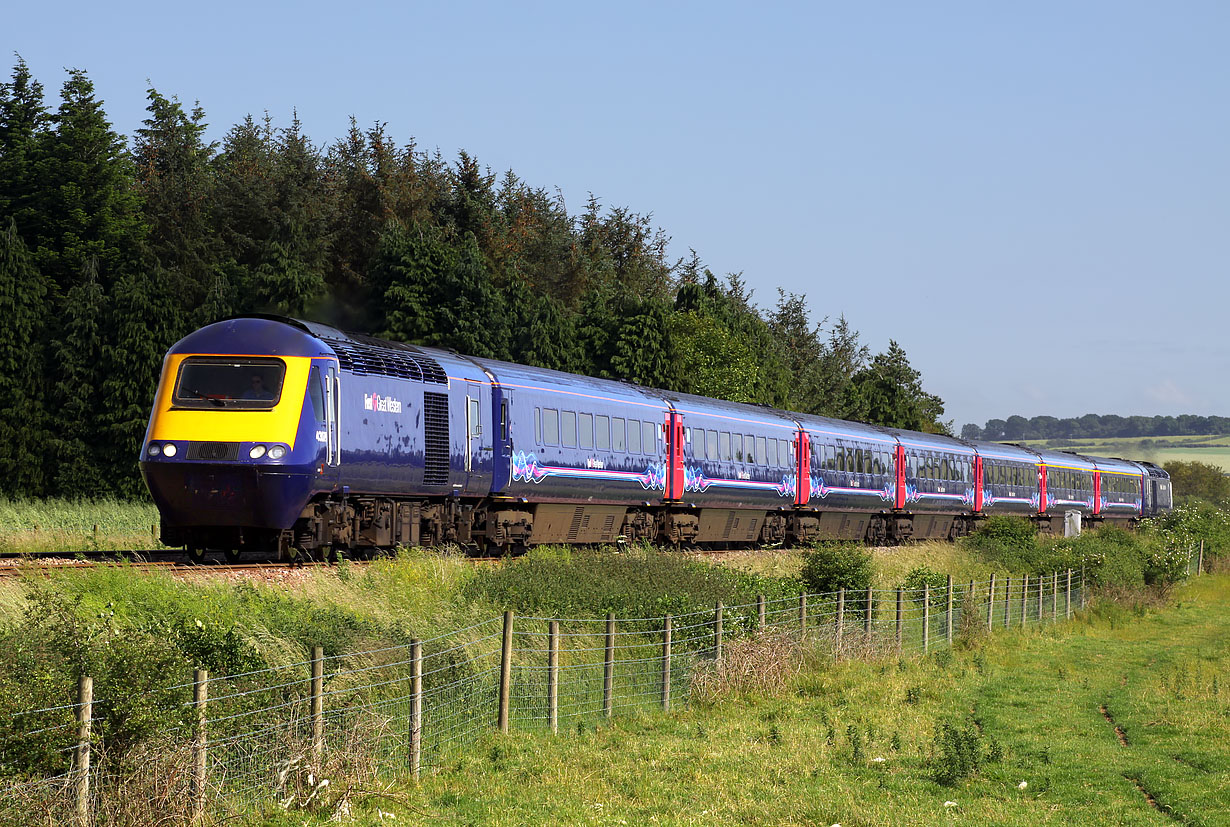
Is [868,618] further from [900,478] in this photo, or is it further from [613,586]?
[900,478]

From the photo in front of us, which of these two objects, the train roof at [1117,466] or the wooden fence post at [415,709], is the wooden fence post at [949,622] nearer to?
the wooden fence post at [415,709]

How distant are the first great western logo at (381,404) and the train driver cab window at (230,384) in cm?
172

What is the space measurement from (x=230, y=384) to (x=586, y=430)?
9.73 metres

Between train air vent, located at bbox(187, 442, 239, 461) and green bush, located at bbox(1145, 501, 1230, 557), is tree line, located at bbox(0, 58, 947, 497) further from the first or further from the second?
train air vent, located at bbox(187, 442, 239, 461)

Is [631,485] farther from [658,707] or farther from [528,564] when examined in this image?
[658,707]

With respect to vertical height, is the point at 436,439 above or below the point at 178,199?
below

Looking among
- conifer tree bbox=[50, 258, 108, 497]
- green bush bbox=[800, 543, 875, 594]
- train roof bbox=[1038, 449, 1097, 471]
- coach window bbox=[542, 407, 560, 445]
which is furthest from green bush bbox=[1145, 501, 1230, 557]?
conifer tree bbox=[50, 258, 108, 497]

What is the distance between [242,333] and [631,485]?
11615 mm

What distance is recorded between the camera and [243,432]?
19906 mm

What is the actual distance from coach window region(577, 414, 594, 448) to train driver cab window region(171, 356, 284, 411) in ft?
30.1

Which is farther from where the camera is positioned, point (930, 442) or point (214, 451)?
point (930, 442)

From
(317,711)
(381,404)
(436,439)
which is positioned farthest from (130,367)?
(317,711)

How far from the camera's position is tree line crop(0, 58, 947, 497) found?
56594mm

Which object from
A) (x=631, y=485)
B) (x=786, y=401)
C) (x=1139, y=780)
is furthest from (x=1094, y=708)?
(x=786, y=401)
